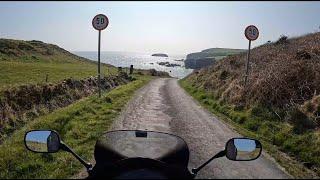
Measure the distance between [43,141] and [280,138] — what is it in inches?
290

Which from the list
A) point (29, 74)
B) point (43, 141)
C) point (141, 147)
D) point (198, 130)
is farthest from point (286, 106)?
point (29, 74)

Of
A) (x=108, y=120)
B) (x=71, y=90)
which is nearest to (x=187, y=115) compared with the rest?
(x=108, y=120)

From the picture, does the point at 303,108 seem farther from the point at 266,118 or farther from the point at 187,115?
the point at 187,115

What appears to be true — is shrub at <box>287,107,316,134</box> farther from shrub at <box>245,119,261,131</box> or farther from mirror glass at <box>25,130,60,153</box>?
mirror glass at <box>25,130,60,153</box>

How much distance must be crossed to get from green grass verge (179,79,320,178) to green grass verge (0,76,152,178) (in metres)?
3.97

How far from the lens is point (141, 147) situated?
496cm

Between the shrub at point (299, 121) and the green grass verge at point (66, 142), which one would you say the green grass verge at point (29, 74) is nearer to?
the green grass verge at point (66, 142)

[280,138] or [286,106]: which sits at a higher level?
[286,106]

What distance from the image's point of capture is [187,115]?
584 inches

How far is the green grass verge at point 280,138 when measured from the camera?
8367 millimetres

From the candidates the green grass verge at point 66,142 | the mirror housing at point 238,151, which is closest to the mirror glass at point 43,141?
the mirror housing at point 238,151

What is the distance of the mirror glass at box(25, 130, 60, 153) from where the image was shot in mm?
4883

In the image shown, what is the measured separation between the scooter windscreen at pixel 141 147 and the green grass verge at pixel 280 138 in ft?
10.8

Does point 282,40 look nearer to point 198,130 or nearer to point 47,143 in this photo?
point 198,130
